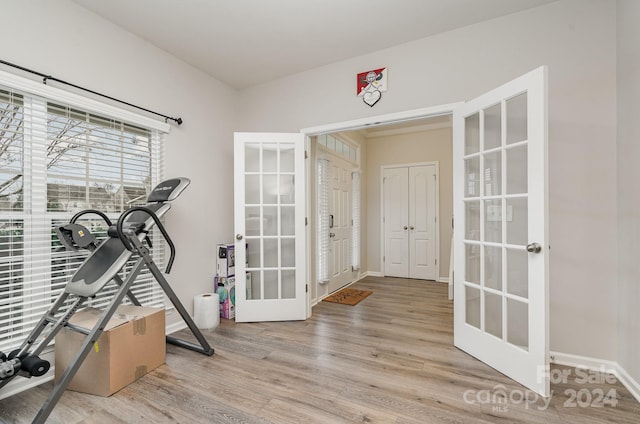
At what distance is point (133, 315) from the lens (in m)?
2.10

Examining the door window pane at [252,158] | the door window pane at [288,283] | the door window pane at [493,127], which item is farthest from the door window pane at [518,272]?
the door window pane at [252,158]

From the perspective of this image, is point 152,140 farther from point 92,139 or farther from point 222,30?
point 222,30

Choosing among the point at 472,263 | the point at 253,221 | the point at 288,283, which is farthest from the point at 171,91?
the point at 472,263

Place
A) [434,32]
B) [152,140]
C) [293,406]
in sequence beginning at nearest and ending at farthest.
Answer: [293,406]
[434,32]
[152,140]

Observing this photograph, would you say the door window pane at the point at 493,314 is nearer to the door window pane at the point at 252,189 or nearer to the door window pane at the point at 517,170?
the door window pane at the point at 517,170

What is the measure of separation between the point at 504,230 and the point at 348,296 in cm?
247

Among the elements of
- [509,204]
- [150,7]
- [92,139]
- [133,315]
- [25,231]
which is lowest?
[133,315]

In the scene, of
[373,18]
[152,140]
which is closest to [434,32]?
[373,18]

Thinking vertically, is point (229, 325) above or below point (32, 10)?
below

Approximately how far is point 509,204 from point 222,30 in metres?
2.69

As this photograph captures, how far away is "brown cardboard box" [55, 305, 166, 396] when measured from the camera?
1.84m

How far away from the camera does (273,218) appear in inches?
127

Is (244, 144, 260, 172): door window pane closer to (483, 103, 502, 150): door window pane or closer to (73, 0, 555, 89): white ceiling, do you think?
(73, 0, 555, 89): white ceiling

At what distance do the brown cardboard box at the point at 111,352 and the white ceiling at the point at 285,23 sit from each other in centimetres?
231
